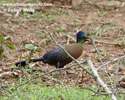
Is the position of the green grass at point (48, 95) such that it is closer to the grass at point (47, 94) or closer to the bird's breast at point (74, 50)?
the grass at point (47, 94)

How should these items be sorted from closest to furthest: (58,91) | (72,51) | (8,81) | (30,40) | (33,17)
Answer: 1. (58,91)
2. (8,81)
3. (72,51)
4. (30,40)
5. (33,17)

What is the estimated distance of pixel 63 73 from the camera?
255 inches

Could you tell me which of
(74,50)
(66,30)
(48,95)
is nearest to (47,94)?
(48,95)

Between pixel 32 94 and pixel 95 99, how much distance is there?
102cm

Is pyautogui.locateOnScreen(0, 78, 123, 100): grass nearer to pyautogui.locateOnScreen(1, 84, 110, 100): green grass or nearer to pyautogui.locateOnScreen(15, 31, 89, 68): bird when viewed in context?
pyautogui.locateOnScreen(1, 84, 110, 100): green grass

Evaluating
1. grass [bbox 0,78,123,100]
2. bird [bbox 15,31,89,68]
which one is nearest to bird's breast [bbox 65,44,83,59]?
bird [bbox 15,31,89,68]

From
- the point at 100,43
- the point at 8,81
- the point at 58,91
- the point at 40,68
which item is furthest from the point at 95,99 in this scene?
the point at 100,43

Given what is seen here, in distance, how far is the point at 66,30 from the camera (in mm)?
8875

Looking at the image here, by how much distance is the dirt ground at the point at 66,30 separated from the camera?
694 cm

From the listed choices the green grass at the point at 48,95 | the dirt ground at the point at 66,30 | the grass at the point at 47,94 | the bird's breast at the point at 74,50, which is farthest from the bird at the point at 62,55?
the green grass at the point at 48,95

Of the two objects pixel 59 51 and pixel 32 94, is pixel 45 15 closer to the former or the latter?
pixel 59 51

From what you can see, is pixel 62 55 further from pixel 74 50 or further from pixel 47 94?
pixel 47 94

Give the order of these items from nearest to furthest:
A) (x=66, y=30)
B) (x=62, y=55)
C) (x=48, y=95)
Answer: (x=48, y=95) → (x=62, y=55) → (x=66, y=30)

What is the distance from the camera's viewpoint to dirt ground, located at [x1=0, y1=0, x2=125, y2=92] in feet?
22.8
